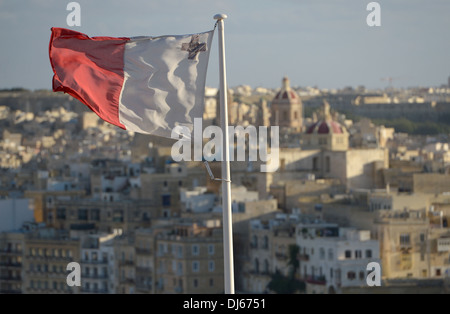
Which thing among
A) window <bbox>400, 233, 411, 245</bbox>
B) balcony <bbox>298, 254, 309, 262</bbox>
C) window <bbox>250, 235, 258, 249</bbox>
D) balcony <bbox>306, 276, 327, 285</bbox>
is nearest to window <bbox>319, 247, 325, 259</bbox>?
balcony <bbox>306, 276, 327, 285</bbox>

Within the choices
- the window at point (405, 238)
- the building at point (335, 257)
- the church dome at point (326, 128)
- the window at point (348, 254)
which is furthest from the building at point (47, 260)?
the church dome at point (326, 128)

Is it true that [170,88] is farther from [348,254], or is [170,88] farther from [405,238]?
[405,238]

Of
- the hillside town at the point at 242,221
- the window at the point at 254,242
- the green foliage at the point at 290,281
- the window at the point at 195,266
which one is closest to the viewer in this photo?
the green foliage at the point at 290,281

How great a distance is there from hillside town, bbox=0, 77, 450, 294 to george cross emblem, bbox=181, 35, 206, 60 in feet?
99.0

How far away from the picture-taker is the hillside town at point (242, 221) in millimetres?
47781

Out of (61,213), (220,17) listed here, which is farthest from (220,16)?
(61,213)

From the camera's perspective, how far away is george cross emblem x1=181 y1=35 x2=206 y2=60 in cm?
1241

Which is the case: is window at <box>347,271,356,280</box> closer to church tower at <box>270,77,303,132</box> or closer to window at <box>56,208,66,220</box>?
window at <box>56,208,66,220</box>

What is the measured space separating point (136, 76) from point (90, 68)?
0.35 meters

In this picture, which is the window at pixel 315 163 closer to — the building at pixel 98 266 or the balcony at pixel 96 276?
the building at pixel 98 266

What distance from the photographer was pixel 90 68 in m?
12.6

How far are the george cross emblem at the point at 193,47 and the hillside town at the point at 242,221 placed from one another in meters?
30.2
